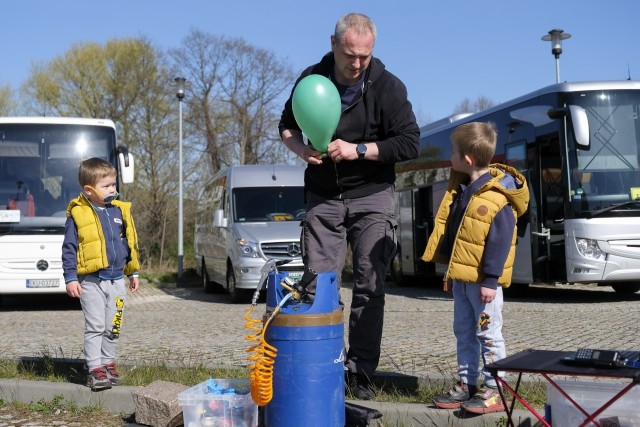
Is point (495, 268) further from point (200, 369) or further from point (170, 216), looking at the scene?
point (170, 216)

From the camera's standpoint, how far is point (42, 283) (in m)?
13.6

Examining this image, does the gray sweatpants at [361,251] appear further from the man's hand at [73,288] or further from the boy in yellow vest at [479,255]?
the man's hand at [73,288]

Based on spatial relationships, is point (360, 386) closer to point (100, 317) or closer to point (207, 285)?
point (100, 317)

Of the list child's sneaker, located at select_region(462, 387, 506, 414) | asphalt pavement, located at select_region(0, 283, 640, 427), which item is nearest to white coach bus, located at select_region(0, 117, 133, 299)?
asphalt pavement, located at select_region(0, 283, 640, 427)

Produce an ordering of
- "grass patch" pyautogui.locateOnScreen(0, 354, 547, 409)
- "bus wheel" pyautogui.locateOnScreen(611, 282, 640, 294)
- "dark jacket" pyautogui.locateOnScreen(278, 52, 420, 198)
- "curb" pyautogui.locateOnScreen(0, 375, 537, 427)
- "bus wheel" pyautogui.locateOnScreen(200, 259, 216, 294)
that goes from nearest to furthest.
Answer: "curb" pyautogui.locateOnScreen(0, 375, 537, 427), "grass patch" pyautogui.locateOnScreen(0, 354, 547, 409), "dark jacket" pyautogui.locateOnScreen(278, 52, 420, 198), "bus wheel" pyautogui.locateOnScreen(611, 282, 640, 294), "bus wheel" pyautogui.locateOnScreen(200, 259, 216, 294)

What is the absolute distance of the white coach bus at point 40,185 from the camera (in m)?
13.6

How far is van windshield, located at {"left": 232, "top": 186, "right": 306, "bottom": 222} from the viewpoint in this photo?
1578cm

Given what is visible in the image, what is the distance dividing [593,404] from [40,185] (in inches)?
461

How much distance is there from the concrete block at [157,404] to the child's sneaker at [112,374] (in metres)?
0.67

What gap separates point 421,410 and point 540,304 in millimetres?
9121

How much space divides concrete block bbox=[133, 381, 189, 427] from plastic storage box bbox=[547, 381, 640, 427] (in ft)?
6.55

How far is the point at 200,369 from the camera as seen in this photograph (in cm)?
594

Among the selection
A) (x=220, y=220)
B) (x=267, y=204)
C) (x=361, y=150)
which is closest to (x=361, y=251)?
(x=361, y=150)

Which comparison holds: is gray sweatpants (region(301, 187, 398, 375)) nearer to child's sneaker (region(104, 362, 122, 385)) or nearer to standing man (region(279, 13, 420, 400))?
standing man (region(279, 13, 420, 400))
